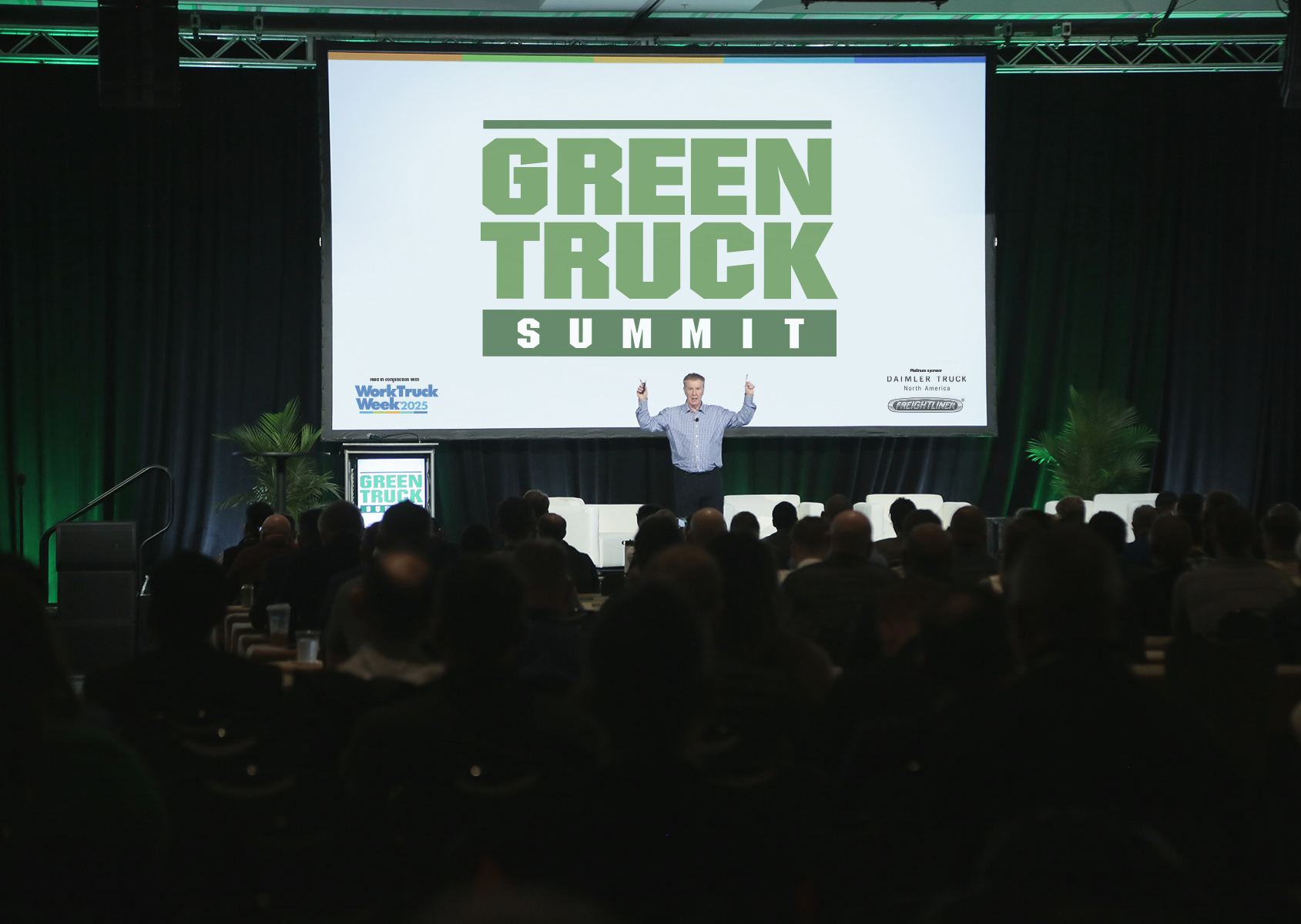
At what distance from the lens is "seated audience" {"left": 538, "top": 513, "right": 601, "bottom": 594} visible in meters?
5.16

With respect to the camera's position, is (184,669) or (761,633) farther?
(761,633)

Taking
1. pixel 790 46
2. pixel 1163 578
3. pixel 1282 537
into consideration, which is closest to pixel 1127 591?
pixel 1163 578

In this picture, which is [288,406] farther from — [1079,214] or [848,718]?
[848,718]

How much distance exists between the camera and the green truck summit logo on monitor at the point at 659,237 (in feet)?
31.9

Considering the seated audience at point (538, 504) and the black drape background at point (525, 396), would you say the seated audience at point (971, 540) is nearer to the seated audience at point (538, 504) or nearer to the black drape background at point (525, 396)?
the seated audience at point (538, 504)

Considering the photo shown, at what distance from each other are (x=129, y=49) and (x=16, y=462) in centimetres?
419

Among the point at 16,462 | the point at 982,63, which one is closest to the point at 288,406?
the point at 16,462

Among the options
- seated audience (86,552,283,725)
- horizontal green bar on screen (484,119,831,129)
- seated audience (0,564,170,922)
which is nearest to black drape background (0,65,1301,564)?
horizontal green bar on screen (484,119,831,129)

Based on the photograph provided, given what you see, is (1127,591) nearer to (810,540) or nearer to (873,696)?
(810,540)

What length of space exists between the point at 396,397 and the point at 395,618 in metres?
7.25

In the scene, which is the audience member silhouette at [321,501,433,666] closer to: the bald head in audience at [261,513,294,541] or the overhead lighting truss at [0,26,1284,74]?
→ the bald head in audience at [261,513,294,541]

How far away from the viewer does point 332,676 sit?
238 centimetres

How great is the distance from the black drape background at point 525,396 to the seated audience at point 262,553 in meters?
4.35

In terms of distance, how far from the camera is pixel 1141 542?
5.52 metres
